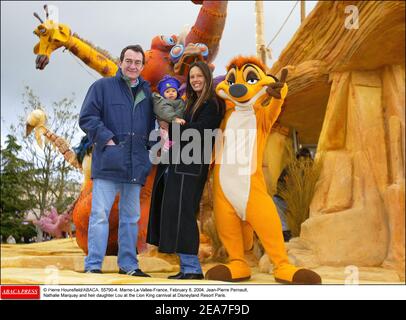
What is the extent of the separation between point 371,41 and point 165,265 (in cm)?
267

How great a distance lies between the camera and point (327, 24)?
4.62 metres

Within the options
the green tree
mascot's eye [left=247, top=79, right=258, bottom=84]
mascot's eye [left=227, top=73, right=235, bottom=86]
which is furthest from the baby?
the green tree

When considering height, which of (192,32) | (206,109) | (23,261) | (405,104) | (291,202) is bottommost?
(23,261)

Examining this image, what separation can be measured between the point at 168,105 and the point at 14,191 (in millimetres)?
10097

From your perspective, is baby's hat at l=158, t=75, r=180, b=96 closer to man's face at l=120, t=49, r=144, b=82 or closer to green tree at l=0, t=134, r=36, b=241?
man's face at l=120, t=49, r=144, b=82

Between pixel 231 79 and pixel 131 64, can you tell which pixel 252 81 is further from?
pixel 131 64

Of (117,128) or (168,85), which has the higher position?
(168,85)

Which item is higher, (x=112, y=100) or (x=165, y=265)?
(x=112, y=100)

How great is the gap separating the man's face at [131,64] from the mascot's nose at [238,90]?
1.79 feet

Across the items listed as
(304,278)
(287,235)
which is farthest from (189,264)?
(287,235)

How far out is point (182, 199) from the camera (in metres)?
2.54

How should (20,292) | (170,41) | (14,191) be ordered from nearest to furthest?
1. (20,292)
2. (170,41)
3. (14,191)
